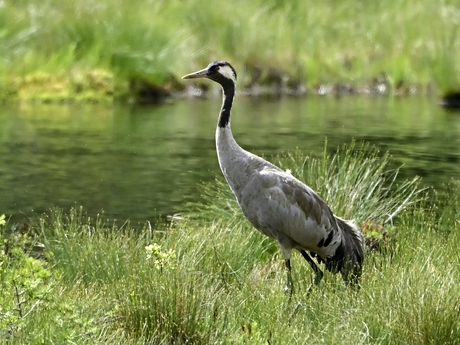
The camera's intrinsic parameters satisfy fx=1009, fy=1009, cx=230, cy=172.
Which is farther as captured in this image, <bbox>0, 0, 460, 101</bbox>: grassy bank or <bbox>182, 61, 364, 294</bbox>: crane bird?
<bbox>0, 0, 460, 101</bbox>: grassy bank

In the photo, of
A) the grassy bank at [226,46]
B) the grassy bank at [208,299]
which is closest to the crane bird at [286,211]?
the grassy bank at [208,299]

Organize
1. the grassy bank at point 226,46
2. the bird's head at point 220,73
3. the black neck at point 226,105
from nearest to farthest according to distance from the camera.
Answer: the black neck at point 226,105
the bird's head at point 220,73
the grassy bank at point 226,46

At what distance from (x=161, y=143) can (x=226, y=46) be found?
9315mm

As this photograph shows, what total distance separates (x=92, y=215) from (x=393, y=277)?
5.75 meters

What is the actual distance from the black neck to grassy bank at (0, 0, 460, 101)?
1422 cm

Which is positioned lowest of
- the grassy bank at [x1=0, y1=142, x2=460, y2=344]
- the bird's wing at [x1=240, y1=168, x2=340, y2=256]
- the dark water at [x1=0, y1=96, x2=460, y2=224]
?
the dark water at [x1=0, y1=96, x2=460, y2=224]

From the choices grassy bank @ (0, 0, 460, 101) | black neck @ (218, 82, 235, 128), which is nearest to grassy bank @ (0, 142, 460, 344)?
black neck @ (218, 82, 235, 128)

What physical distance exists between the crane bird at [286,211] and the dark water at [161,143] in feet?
13.5

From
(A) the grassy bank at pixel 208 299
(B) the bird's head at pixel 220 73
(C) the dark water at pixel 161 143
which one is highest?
(B) the bird's head at pixel 220 73

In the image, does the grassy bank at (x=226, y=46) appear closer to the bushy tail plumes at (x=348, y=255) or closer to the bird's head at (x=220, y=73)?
the bird's head at (x=220, y=73)

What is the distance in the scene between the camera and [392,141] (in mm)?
16859

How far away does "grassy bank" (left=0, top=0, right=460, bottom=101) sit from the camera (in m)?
21.7

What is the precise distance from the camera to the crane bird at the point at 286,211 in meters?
6.85

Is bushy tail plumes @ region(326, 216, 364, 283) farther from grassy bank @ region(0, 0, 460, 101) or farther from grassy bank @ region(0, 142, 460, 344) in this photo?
grassy bank @ region(0, 0, 460, 101)
